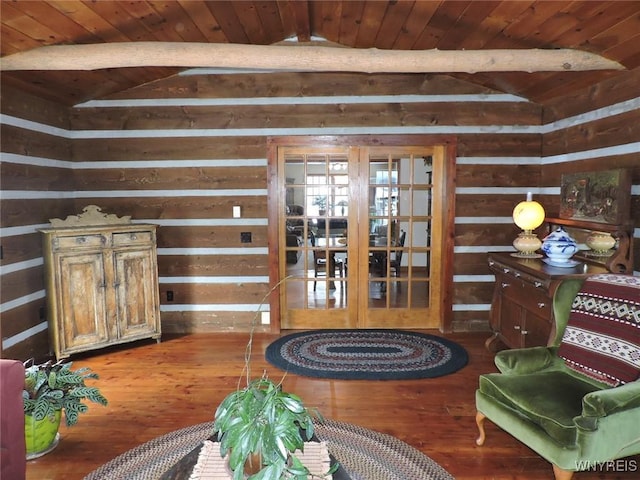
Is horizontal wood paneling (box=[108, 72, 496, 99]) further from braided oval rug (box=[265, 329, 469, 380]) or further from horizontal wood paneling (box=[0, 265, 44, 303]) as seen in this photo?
braided oval rug (box=[265, 329, 469, 380])

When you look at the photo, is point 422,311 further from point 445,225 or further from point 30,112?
point 30,112

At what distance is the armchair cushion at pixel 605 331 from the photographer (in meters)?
2.13

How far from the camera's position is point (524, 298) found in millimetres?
3250

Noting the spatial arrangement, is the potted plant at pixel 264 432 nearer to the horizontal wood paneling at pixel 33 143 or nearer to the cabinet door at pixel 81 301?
the cabinet door at pixel 81 301

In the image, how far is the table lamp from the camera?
3.59 m

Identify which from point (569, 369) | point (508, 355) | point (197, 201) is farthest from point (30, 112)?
point (569, 369)

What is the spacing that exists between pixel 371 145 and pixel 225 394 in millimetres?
2682

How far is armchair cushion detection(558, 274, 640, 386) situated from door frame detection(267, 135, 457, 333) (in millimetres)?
1902

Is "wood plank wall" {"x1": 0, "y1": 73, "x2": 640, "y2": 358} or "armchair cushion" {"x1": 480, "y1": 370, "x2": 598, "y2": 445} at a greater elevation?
"wood plank wall" {"x1": 0, "y1": 73, "x2": 640, "y2": 358}

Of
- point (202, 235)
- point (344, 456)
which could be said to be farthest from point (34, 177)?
point (344, 456)

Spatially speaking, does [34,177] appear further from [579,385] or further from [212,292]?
[579,385]

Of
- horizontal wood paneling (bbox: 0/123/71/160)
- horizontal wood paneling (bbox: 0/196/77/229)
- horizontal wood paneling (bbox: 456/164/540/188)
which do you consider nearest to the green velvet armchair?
horizontal wood paneling (bbox: 456/164/540/188)

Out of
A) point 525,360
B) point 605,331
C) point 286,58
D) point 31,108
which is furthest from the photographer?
point 31,108

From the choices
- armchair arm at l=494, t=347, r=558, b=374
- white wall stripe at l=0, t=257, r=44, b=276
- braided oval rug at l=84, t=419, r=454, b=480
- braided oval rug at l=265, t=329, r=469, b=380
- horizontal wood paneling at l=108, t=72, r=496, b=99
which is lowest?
braided oval rug at l=84, t=419, r=454, b=480
